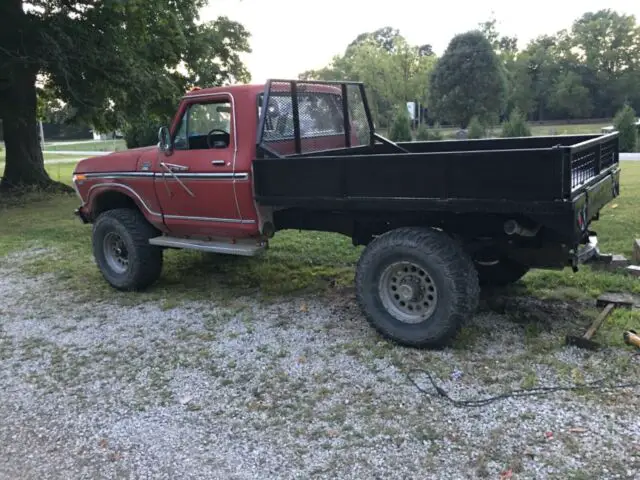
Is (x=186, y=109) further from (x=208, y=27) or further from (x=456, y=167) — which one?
(x=208, y=27)

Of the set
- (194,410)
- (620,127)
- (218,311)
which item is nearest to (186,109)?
(218,311)

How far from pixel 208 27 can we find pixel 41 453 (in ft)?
56.8

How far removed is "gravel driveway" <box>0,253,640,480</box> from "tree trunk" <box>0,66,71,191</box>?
1140cm

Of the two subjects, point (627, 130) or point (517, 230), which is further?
point (627, 130)

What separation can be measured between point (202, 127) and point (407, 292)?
2.78 m

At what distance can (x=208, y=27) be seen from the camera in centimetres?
1878

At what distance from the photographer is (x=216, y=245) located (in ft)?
19.7

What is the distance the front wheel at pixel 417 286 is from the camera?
4422 millimetres

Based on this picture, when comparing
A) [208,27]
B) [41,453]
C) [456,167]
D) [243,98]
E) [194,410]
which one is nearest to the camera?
[41,453]

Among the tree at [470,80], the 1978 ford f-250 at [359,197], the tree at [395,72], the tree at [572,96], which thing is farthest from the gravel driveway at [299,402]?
the tree at [572,96]

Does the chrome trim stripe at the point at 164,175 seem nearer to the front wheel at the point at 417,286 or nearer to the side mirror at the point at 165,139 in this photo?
the side mirror at the point at 165,139

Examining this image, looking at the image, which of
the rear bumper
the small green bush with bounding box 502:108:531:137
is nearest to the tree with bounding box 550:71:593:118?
the small green bush with bounding box 502:108:531:137

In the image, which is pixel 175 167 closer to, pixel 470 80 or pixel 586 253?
pixel 586 253

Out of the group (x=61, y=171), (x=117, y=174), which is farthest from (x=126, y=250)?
(x=61, y=171)
